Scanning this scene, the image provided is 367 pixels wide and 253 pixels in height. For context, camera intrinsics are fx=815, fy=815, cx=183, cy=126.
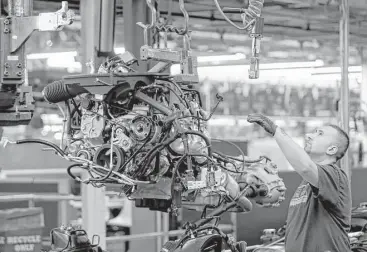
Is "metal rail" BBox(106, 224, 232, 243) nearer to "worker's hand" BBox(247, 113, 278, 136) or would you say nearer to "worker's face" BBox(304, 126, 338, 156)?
"worker's face" BBox(304, 126, 338, 156)

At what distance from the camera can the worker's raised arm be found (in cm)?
451

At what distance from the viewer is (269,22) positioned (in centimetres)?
990

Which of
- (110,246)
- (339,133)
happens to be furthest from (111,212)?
(339,133)

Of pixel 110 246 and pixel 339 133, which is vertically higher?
pixel 339 133

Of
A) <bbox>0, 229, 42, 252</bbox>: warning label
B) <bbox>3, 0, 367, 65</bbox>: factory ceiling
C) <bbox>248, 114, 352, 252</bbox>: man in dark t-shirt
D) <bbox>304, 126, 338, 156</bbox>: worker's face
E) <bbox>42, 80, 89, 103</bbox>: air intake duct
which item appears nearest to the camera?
<bbox>42, 80, 89, 103</bbox>: air intake duct

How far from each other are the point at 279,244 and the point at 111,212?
15.1 ft

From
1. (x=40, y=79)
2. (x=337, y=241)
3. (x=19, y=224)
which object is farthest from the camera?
(x=40, y=79)

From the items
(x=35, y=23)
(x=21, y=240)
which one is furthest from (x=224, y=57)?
(x=35, y=23)

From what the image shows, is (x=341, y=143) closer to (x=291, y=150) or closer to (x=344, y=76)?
(x=291, y=150)

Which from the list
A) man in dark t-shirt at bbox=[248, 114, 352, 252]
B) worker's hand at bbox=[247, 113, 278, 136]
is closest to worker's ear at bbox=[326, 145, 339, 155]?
man in dark t-shirt at bbox=[248, 114, 352, 252]

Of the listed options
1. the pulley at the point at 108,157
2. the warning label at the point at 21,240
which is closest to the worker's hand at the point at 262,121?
the pulley at the point at 108,157

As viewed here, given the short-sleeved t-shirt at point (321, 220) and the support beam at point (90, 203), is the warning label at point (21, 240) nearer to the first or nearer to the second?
the support beam at point (90, 203)

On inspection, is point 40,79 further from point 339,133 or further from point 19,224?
point 339,133

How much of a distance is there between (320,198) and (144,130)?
1.16m
